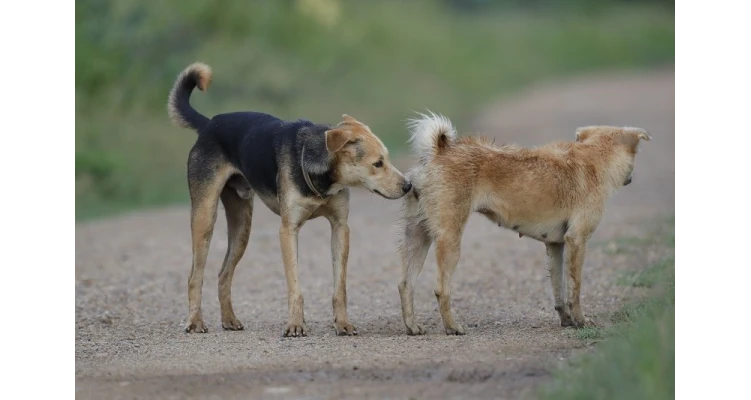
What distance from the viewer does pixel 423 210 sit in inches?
325

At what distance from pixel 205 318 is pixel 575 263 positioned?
3.27 meters

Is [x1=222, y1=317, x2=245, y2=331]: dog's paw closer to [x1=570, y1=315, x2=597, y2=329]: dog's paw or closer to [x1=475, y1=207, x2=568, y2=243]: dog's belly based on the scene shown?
[x1=475, y1=207, x2=568, y2=243]: dog's belly

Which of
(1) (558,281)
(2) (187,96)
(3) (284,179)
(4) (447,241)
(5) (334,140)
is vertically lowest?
(1) (558,281)

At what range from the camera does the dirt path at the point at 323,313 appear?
21.3ft

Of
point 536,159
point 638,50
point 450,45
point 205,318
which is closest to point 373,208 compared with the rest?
point 205,318

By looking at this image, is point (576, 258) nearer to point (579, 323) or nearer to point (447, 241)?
point (579, 323)

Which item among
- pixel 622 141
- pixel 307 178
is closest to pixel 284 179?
pixel 307 178

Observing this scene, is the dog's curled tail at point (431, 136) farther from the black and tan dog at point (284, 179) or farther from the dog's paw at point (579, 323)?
the dog's paw at point (579, 323)

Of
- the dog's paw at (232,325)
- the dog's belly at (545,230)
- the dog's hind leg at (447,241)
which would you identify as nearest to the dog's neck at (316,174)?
the dog's hind leg at (447,241)

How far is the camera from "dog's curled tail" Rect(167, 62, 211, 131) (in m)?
9.45

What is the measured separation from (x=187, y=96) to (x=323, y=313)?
2.10 meters

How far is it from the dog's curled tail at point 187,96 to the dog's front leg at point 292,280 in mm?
1449

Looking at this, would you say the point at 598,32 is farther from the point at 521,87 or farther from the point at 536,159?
the point at 536,159

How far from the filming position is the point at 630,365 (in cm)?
593
